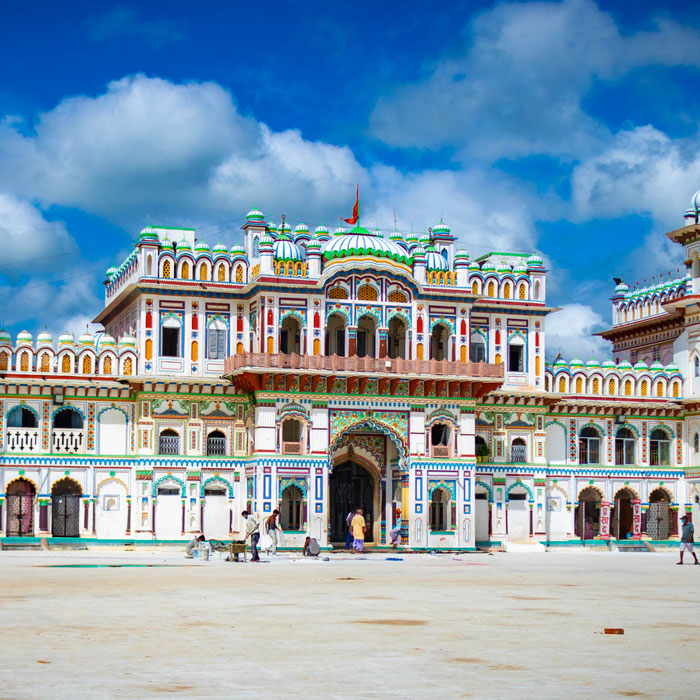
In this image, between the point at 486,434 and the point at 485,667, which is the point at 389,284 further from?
the point at 485,667

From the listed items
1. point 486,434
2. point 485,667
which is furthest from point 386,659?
point 486,434

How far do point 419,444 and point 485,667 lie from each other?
3567 cm

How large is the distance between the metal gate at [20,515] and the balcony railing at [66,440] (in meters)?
2.06

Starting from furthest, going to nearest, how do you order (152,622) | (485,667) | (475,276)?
(475,276)
(152,622)
(485,667)

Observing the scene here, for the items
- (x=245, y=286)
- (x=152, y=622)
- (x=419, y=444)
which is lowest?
(x=152, y=622)

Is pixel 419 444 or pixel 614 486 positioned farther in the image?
pixel 614 486

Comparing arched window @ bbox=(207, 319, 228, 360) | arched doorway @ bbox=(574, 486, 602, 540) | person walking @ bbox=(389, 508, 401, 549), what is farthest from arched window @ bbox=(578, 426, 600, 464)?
arched window @ bbox=(207, 319, 228, 360)

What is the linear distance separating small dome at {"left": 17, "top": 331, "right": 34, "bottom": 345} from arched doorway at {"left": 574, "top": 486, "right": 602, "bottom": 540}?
2371cm

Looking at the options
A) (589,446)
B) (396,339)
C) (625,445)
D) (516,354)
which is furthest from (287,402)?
(625,445)

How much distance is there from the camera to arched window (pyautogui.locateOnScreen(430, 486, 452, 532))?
4841 centimetres

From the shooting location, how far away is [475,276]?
51.7 metres

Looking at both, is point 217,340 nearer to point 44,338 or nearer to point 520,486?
point 44,338

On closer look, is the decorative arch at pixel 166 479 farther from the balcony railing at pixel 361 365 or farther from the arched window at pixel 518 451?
the arched window at pixel 518 451

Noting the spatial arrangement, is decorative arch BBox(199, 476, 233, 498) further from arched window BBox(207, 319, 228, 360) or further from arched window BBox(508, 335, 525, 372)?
arched window BBox(508, 335, 525, 372)
